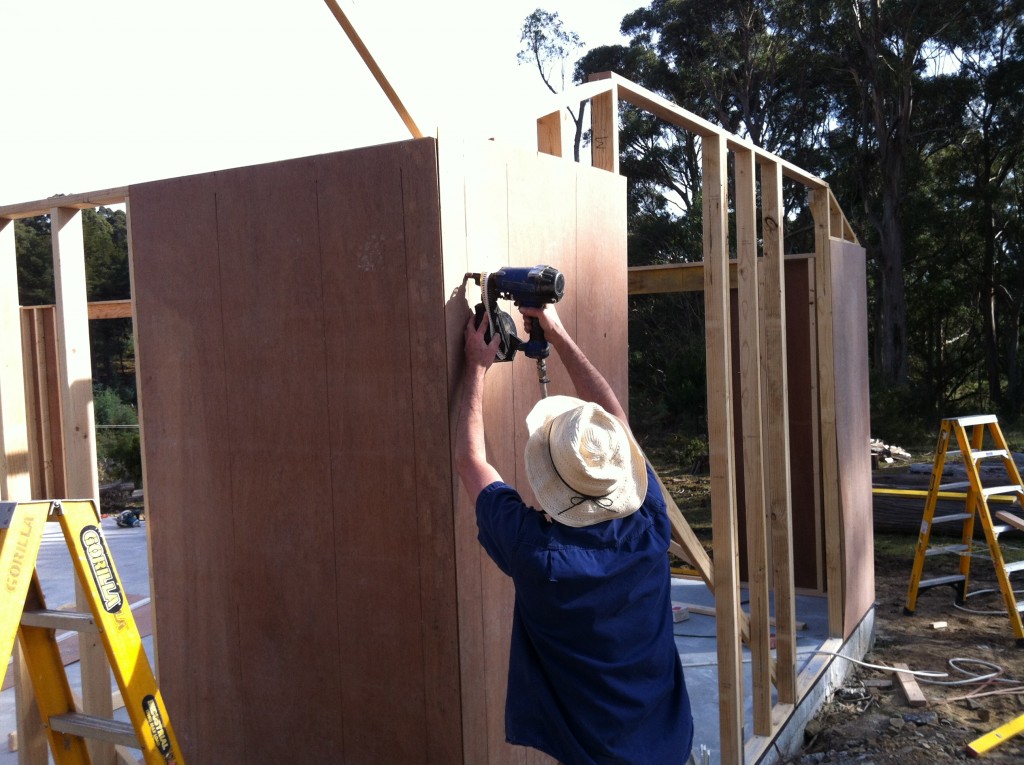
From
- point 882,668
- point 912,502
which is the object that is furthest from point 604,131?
point 912,502

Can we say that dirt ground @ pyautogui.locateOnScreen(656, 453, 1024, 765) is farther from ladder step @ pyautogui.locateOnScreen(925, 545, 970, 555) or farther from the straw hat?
the straw hat

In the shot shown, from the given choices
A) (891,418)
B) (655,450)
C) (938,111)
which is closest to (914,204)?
(938,111)

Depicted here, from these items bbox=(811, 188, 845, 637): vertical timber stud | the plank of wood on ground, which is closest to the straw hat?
bbox=(811, 188, 845, 637): vertical timber stud

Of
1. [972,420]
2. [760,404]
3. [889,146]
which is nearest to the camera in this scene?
[760,404]

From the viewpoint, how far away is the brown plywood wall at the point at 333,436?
204 centimetres

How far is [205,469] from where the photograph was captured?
2.38m

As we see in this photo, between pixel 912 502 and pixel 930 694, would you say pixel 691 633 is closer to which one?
pixel 930 694

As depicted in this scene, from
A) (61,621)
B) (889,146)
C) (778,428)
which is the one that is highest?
(889,146)

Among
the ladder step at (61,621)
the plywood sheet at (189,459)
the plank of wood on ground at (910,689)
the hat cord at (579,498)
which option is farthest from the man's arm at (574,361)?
the plank of wood on ground at (910,689)

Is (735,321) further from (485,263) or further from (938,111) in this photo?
(938,111)

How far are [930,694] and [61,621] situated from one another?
423cm

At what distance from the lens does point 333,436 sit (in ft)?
7.14

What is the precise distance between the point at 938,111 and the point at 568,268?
18817mm

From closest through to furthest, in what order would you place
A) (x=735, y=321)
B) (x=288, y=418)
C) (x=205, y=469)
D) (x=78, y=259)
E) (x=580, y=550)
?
(x=580, y=550)
(x=288, y=418)
(x=205, y=469)
(x=78, y=259)
(x=735, y=321)
